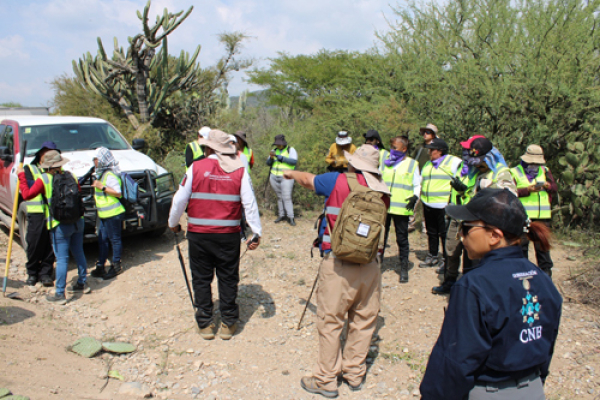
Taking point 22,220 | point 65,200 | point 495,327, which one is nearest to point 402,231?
point 495,327

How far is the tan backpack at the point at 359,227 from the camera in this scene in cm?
314

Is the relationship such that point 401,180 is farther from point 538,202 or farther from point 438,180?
point 538,202

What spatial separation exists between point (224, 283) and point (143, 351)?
3.27 feet

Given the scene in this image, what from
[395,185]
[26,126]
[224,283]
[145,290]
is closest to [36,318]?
[145,290]

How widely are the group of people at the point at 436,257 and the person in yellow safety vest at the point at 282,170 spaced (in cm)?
3

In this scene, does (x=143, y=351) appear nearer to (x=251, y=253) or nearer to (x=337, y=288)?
(x=337, y=288)

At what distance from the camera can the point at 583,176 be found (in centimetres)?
737

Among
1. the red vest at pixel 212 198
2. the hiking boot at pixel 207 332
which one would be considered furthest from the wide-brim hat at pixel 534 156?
the hiking boot at pixel 207 332

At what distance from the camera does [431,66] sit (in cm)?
920

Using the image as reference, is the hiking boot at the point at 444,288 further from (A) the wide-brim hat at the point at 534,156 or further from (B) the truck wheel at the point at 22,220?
(B) the truck wheel at the point at 22,220

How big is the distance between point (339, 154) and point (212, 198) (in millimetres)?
3233

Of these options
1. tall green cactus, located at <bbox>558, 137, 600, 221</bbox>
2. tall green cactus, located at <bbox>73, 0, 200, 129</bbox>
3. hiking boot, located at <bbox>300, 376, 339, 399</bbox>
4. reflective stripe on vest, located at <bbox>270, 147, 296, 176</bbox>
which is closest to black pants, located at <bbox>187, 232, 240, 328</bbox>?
hiking boot, located at <bbox>300, 376, 339, 399</bbox>

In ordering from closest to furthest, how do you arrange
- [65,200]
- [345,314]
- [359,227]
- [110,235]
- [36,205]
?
[359,227]
[345,314]
[65,200]
[36,205]
[110,235]

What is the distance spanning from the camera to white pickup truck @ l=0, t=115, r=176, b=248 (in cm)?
601
